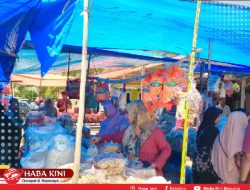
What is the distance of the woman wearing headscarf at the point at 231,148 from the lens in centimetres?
331

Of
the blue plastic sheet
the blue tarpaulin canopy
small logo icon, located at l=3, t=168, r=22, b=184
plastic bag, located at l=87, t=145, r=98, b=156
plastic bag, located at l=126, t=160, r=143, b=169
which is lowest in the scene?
small logo icon, located at l=3, t=168, r=22, b=184

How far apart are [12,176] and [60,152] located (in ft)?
1.46

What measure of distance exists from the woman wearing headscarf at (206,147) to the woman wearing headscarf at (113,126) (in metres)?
1.05

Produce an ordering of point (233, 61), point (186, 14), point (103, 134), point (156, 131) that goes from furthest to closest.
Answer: point (233, 61) → point (103, 134) → point (186, 14) → point (156, 131)

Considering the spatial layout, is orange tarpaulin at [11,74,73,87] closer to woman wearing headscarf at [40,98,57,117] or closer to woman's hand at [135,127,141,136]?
woman wearing headscarf at [40,98,57,117]

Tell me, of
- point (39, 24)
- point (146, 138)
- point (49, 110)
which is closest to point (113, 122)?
point (146, 138)

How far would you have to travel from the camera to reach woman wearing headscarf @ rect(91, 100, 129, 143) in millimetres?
4777

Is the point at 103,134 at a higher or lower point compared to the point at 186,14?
lower

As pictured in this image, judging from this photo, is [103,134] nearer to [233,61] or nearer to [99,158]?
[99,158]

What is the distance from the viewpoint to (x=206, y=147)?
3.91 m

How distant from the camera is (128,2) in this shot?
3459mm

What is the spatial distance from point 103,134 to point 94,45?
46.3 inches

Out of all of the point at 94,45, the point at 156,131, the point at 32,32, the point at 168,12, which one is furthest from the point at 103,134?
the point at 32,32

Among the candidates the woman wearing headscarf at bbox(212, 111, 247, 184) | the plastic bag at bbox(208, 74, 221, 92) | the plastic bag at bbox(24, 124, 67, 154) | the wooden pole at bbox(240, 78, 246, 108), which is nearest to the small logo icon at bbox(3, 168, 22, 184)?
the plastic bag at bbox(24, 124, 67, 154)
